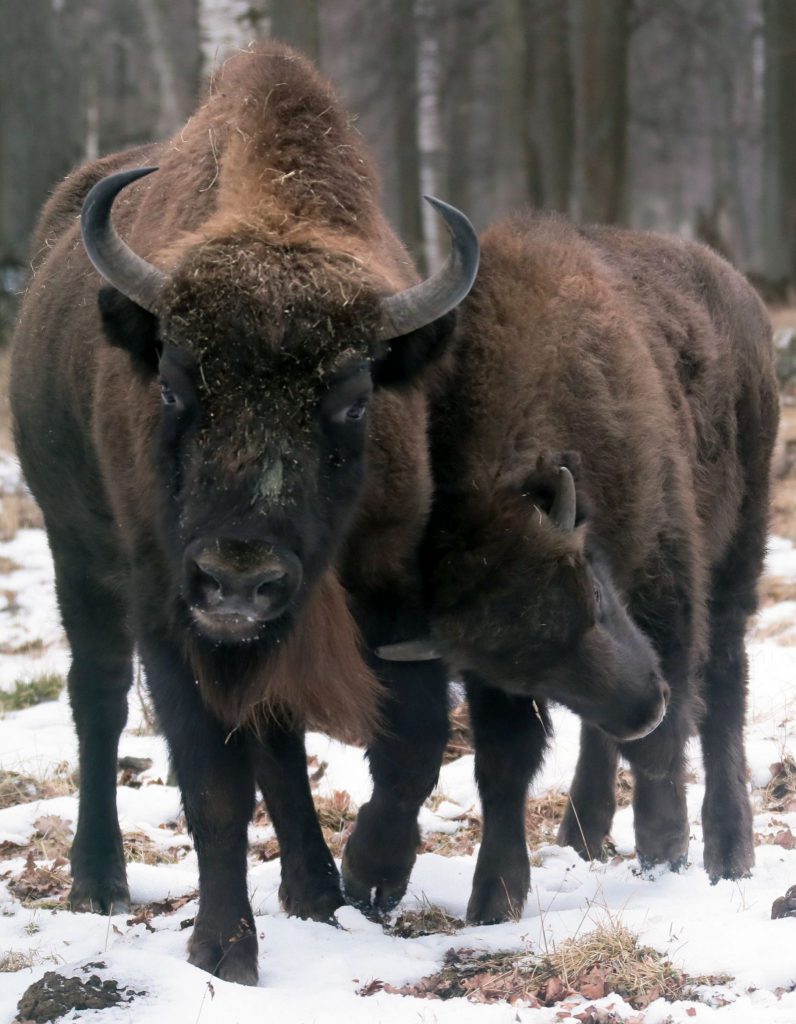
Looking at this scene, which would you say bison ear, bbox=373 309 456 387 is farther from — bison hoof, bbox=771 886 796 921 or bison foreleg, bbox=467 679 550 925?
bison hoof, bbox=771 886 796 921

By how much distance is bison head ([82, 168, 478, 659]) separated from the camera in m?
4.04

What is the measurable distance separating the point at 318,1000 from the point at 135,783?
294 cm

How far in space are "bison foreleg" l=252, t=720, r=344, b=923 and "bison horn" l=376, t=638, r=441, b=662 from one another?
432mm

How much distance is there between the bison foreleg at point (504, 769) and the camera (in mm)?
5156

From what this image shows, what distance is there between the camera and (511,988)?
13.3ft

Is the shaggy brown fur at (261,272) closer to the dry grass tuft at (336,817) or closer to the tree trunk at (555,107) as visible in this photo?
the dry grass tuft at (336,817)

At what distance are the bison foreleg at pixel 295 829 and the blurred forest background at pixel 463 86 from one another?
5.41 meters

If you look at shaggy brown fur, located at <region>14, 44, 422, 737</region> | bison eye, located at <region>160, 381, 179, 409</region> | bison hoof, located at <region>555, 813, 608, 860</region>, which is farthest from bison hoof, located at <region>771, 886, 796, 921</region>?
bison eye, located at <region>160, 381, 179, 409</region>

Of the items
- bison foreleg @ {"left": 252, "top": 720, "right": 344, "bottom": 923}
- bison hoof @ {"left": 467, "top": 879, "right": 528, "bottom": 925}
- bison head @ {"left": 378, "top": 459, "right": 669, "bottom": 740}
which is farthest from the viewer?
bison foreleg @ {"left": 252, "top": 720, "right": 344, "bottom": 923}

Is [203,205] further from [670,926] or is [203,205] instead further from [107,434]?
[670,926]

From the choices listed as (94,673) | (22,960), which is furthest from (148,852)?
(22,960)

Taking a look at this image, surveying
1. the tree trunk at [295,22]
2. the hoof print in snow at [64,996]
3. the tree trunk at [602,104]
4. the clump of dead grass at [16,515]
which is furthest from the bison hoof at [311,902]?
the tree trunk at [602,104]

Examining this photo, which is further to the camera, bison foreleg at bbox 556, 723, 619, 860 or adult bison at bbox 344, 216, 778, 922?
bison foreleg at bbox 556, 723, 619, 860

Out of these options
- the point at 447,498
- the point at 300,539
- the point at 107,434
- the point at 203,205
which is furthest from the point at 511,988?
the point at 203,205
